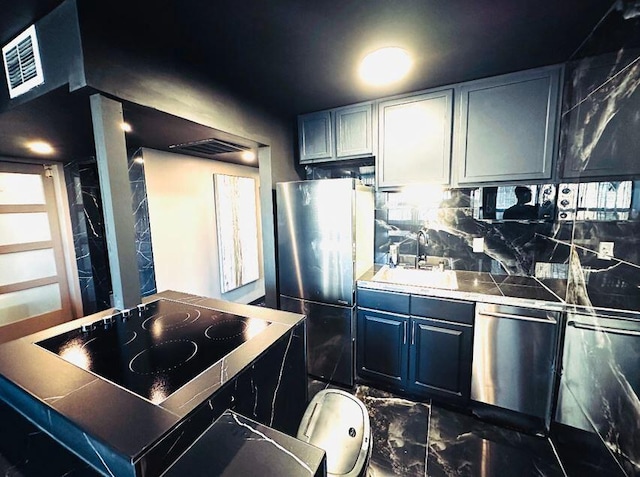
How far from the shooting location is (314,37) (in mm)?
1390

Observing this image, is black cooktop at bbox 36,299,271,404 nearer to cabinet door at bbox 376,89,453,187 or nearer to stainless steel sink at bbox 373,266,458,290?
stainless steel sink at bbox 373,266,458,290

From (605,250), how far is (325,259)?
167 centimetres

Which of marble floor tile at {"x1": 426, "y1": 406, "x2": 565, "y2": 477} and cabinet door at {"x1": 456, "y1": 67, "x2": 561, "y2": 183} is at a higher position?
cabinet door at {"x1": 456, "y1": 67, "x2": 561, "y2": 183}

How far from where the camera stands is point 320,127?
8.13ft

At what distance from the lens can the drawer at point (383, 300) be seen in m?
2.05

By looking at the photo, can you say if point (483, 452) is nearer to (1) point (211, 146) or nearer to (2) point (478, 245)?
(2) point (478, 245)

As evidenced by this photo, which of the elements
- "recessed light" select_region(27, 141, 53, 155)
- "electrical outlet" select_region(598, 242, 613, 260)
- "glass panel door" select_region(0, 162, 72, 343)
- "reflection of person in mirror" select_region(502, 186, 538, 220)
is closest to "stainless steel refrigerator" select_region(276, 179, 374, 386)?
"reflection of person in mirror" select_region(502, 186, 538, 220)

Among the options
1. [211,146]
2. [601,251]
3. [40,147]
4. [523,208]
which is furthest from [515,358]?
[40,147]

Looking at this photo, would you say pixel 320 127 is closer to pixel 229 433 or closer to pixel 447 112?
pixel 447 112

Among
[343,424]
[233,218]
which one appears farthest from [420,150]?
[233,218]

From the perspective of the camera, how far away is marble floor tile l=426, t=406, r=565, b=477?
60.9 inches

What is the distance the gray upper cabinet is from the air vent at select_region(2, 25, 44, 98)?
5.78ft

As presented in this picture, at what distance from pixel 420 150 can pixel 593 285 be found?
1.38 meters

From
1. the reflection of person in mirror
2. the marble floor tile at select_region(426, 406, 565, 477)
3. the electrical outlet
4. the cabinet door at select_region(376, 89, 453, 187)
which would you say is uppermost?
the cabinet door at select_region(376, 89, 453, 187)
